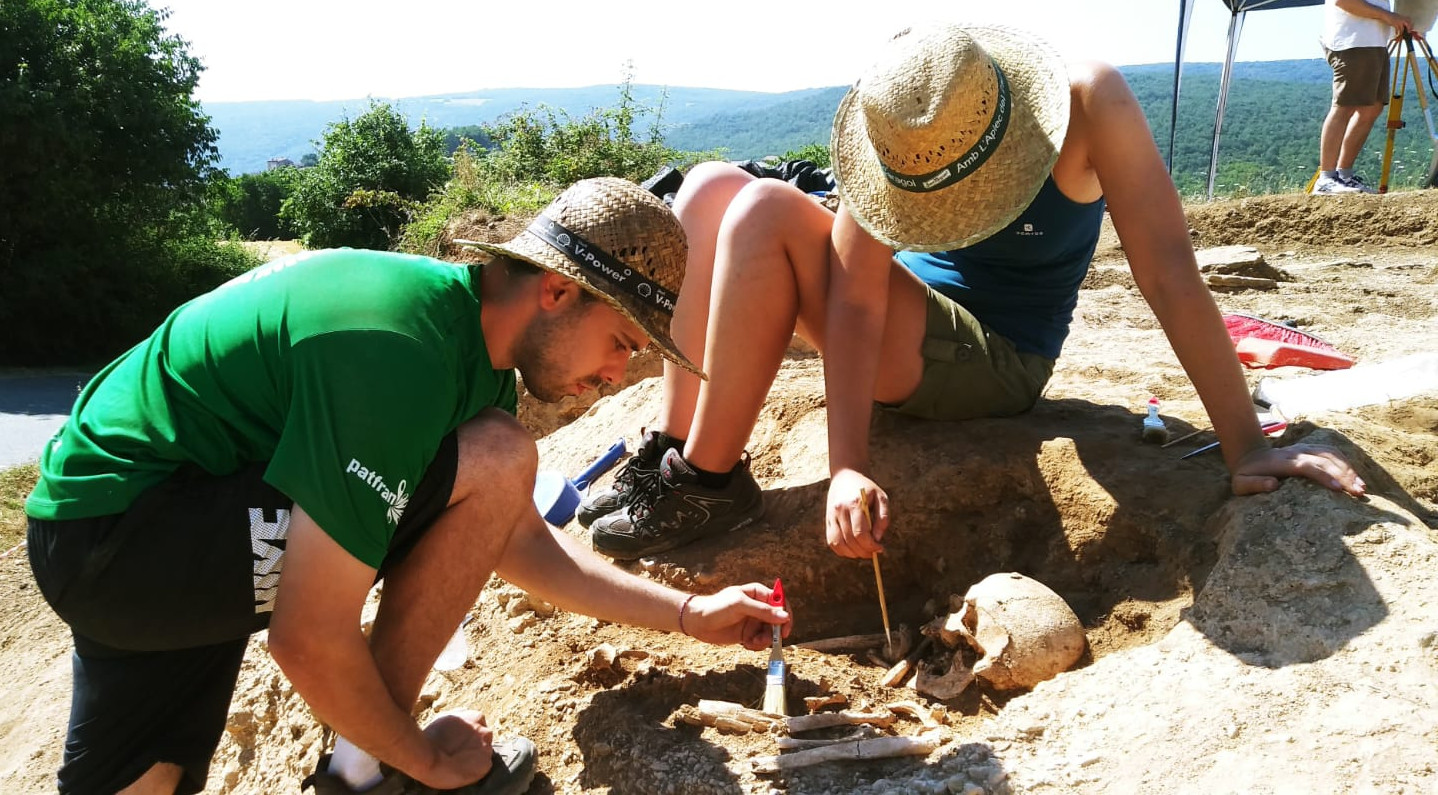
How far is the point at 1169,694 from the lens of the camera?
202 cm

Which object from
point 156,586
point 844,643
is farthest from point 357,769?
point 844,643

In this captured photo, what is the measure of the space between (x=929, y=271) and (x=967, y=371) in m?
0.39

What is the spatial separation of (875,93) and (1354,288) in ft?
16.5

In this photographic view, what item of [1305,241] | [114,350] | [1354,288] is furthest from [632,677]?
[114,350]

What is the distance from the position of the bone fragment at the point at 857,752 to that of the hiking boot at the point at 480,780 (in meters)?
0.50

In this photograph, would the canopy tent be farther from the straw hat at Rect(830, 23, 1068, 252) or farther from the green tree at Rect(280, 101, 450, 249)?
the green tree at Rect(280, 101, 450, 249)

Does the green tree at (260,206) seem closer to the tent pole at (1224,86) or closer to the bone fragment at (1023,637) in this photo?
the tent pole at (1224,86)

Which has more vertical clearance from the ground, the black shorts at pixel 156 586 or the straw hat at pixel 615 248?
the straw hat at pixel 615 248

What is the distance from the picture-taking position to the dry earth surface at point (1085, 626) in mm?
1916

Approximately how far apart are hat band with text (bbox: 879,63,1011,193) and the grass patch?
539cm

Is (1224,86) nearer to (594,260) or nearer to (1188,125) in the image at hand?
(594,260)

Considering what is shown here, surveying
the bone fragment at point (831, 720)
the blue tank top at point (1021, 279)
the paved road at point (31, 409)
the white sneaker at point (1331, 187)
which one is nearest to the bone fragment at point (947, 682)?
the bone fragment at point (831, 720)

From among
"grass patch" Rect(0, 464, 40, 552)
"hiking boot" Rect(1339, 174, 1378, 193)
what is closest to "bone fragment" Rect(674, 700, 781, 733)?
"grass patch" Rect(0, 464, 40, 552)

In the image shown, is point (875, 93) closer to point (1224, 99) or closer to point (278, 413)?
point (278, 413)
